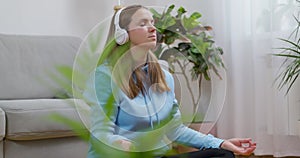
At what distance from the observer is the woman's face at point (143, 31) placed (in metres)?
0.62

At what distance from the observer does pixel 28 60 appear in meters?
2.60

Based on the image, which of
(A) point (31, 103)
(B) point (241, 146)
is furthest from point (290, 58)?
(B) point (241, 146)

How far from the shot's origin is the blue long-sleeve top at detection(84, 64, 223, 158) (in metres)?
0.43

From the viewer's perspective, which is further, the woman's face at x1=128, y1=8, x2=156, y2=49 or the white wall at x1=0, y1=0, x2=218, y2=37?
the white wall at x1=0, y1=0, x2=218, y2=37

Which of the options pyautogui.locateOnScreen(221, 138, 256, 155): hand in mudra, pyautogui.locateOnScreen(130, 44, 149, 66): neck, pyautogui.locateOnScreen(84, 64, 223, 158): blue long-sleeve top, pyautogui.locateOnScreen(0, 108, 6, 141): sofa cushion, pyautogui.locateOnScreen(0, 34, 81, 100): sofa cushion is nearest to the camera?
pyautogui.locateOnScreen(84, 64, 223, 158): blue long-sleeve top

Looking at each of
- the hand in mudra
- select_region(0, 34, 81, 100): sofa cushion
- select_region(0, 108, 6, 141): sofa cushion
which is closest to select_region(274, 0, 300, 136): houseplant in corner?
select_region(0, 34, 81, 100): sofa cushion

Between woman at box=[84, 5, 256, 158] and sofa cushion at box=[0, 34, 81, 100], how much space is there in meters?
1.69

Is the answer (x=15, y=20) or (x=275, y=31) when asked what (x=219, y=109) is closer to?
(x=275, y=31)

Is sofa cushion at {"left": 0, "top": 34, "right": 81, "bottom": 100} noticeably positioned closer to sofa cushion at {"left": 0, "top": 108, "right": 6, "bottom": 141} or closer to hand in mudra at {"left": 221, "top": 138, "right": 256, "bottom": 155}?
sofa cushion at {"left": 0, "top": 108, "right": 6, "bottom": 141}

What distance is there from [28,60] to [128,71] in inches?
A: 86.7

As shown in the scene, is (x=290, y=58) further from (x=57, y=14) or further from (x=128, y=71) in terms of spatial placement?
(x=128, y=71)

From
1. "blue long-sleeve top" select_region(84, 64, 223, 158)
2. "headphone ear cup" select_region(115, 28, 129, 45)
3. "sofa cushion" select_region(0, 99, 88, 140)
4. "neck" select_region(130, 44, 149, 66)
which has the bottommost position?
"sofa cushion" select_region(0, 99, 88, 140)

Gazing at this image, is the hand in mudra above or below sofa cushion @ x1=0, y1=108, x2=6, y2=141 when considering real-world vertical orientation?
above

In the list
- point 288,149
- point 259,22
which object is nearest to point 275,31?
point 259,22
